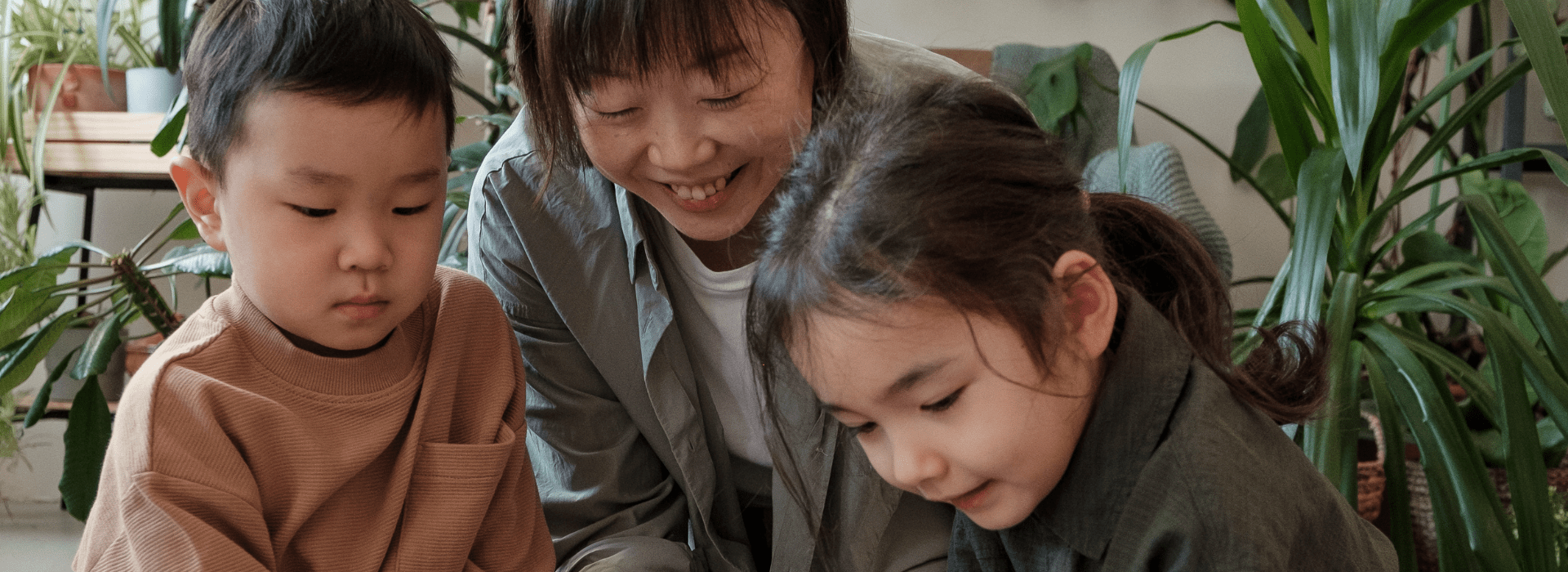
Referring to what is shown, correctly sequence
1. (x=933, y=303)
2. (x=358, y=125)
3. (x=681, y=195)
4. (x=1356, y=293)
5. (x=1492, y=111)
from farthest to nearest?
(x=1492, y=111) < (x=1356, y=293) < (x=681, y=195) < (x=358, y=125) < (x=933, y=303)

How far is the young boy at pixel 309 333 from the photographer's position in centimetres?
74

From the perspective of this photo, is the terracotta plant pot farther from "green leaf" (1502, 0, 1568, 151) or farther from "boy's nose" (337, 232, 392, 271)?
"green leaf" (1502, 0, 1568, 151)

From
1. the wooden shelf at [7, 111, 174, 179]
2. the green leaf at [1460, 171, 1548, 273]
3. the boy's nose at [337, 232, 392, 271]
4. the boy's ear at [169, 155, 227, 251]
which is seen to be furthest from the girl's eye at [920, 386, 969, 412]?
the wooden shelf at [7, 111, 174, 179]

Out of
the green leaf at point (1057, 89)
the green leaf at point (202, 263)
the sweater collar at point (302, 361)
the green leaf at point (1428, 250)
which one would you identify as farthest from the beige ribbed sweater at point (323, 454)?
the green leaf at point (1428, 250)

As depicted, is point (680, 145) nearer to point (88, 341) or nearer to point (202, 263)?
point (202, 263)

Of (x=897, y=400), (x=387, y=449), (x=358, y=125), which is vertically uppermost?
(x=358, y=125)

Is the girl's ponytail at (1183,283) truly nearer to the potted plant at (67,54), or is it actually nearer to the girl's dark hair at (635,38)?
the girl's dark hair at (635,38)

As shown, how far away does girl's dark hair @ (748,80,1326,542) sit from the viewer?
66cm

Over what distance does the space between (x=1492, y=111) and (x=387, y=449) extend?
2.43 metres

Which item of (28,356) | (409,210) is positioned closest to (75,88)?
(28,356)

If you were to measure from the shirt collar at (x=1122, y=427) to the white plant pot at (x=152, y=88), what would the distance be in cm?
183

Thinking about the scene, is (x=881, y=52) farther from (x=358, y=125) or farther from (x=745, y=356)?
(x=358, y=125)

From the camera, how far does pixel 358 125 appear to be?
783 millimetres

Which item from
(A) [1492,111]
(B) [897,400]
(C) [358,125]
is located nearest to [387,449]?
(C) [358,125]
